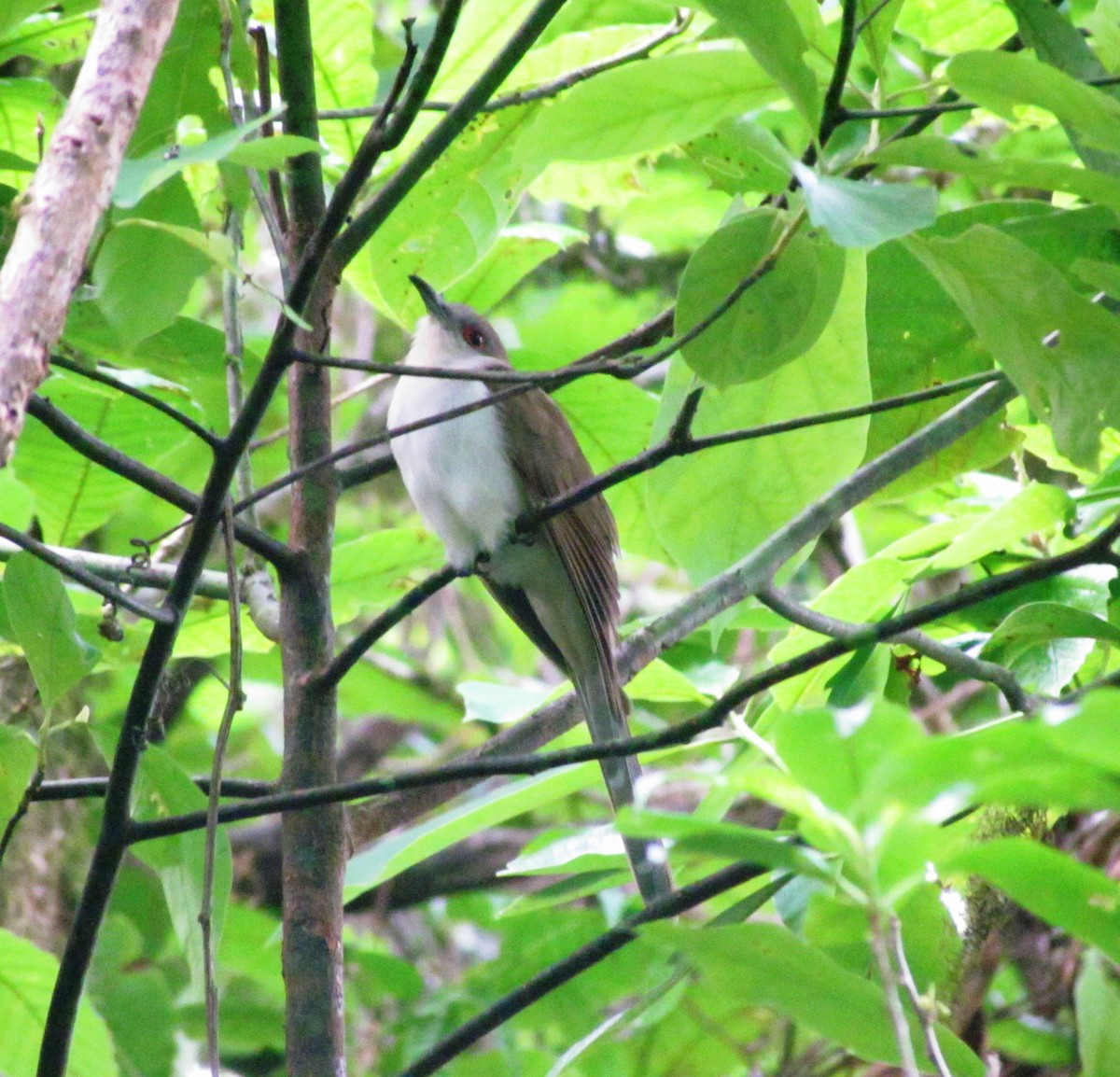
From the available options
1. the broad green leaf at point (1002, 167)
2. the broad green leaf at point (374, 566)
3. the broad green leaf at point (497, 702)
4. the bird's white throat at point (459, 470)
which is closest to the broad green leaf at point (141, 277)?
the broad green leaf at point (1002, 167)

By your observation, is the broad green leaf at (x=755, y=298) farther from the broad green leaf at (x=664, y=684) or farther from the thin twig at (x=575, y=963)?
the broad green leaf at (x=664, y=684)

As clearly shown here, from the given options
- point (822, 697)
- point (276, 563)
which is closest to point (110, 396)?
point (276, 563)

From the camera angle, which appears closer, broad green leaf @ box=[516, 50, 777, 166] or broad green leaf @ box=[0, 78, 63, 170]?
broad green leaf @ box=[516, 50, 777, 166]

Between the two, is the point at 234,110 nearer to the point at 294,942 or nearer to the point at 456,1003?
the point at 294,942

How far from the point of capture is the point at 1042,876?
1.16 m

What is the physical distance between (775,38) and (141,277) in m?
0.85

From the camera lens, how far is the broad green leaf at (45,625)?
2.07 metres

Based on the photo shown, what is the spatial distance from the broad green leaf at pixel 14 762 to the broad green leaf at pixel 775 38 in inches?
53.8

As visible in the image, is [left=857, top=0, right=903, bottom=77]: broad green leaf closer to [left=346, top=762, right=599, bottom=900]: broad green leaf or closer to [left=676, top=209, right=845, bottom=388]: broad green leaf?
[left=676, top=209, right=845, bottom=388]: broad green leaf

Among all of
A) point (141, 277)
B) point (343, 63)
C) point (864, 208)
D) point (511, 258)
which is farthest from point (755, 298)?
point (511, 258)

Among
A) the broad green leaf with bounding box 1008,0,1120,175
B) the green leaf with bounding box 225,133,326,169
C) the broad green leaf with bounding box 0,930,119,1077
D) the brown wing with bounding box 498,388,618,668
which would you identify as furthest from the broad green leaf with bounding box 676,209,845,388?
the brown wing with bounding box 498,388,618,668

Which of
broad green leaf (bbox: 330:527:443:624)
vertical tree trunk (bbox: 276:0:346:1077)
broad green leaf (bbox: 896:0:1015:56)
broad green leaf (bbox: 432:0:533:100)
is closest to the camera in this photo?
vertical tree trunk (bbox: 276:0:346:1077)

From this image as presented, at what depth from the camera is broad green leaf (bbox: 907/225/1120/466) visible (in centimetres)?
175

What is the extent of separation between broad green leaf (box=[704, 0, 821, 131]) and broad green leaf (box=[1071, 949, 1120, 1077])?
0.98 m
